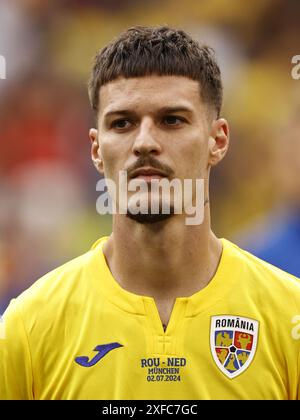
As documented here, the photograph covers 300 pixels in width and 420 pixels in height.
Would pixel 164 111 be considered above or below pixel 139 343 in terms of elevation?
above

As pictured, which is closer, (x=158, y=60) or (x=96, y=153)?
(x=158, y=60)

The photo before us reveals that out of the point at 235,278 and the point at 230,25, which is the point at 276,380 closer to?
the point at 235,278

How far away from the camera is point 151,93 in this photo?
10.7 ft

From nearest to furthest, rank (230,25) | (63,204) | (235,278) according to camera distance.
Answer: (235,278)
(63,204)
(230,25)

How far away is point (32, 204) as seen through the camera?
23.9 ft

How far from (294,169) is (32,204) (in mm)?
2787

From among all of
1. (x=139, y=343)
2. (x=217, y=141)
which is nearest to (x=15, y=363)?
(x=139, y=343)

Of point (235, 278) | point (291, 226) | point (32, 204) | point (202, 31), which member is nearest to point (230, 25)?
point (202, 31)

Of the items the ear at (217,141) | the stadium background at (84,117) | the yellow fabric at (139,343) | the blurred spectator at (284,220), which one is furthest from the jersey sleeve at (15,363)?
the blurred spectator at (284,220)

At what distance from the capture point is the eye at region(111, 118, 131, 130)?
3.29 metres

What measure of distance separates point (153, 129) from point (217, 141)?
0.51m

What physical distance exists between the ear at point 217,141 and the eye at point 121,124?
0.45 m

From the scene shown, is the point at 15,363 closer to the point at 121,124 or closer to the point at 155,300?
the point at 155,300

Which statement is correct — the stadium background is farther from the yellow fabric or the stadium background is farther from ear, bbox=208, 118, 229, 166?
the yellow fabric
